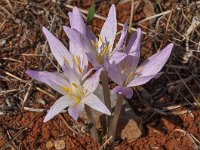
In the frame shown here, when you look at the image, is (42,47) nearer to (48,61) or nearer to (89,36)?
(48,61)

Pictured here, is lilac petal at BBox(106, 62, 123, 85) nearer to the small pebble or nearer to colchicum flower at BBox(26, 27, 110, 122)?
colchicum flower at BBox(26, 27, 110, 122)

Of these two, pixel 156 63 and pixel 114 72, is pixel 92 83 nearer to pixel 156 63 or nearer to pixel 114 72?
pixel 114 72

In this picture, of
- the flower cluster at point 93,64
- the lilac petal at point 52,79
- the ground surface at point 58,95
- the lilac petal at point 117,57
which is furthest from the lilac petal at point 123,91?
the ground surface at point 58,95

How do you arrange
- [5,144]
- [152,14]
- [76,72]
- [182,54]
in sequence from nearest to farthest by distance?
[76,72] < [5,144] < [182,54] < [152,14]

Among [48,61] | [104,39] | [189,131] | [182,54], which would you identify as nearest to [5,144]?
[48,61]

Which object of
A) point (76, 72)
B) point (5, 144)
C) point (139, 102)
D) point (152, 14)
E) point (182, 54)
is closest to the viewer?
point (76, 72)

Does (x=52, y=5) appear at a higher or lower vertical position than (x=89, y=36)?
lower
